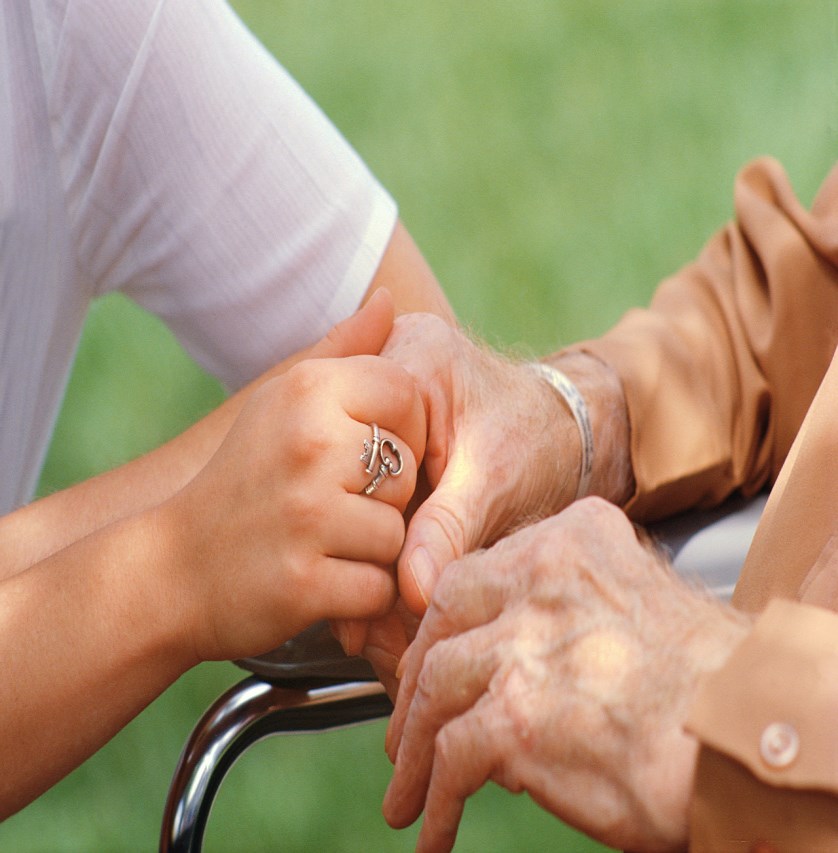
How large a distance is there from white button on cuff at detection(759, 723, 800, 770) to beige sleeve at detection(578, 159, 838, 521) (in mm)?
625

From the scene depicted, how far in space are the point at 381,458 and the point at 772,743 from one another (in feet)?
1.55

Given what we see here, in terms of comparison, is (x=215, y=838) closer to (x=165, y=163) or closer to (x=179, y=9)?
(x=165, y=163)

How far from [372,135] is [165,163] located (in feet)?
6.57

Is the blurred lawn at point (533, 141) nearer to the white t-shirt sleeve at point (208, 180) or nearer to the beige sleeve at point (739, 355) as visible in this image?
the white t-shirt sleeve at point (208, 180)

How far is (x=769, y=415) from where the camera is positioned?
139 cm

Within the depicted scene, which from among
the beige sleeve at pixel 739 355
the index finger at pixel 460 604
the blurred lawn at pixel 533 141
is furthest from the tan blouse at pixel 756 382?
the blurred lawn at pixel 533 141

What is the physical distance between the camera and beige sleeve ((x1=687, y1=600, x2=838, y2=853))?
A: 0.72 m

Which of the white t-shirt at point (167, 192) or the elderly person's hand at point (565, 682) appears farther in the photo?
the white t-shirt at point (167, 192)

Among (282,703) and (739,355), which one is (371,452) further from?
(739,355)

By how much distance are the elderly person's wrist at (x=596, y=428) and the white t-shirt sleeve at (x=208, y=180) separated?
267mm

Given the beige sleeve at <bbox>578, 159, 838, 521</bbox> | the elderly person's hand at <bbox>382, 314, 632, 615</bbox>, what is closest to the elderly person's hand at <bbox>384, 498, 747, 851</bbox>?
the elderly person's hand at <bbox>382, 314, 632, 615</bbox>

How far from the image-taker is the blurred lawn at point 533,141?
2.96 meters

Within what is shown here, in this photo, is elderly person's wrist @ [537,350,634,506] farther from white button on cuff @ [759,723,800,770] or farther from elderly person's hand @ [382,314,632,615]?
white button on cuff @ [759,723,800,770]

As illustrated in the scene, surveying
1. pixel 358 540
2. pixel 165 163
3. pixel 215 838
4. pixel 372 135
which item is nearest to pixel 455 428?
pixel 358 540
